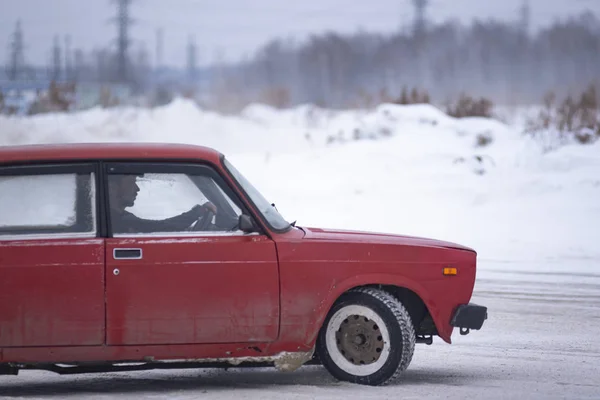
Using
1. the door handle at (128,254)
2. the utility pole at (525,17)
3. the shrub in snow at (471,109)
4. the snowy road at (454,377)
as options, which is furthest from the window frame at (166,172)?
the utility pole at (525,17)

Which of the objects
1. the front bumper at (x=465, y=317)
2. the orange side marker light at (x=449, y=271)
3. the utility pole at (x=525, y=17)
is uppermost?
the utility pole at (x=525, y=17)

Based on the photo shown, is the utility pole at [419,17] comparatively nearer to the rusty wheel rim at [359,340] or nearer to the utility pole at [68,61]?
the utility pole at [68,61]

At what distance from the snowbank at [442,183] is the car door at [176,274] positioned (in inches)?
299

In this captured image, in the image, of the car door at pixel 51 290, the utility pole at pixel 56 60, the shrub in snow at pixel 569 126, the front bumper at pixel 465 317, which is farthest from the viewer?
the utility pole at pixel 56 60

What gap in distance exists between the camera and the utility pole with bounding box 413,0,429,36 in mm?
55906

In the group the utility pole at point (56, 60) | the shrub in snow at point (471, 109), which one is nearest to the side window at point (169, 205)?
the shrub in snow at point (471, 109)

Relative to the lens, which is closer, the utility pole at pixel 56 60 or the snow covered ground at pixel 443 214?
the snow covered ground at pixel 443 214

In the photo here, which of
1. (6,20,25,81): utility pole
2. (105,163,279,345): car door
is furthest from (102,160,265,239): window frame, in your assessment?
(6,20,25,81): utility pole

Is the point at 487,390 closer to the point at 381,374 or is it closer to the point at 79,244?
the point at 381,374

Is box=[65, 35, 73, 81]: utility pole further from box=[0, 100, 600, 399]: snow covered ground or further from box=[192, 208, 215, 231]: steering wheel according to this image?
box=[192, 208, 215, 231]: steering wheel

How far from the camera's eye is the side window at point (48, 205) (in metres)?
6.62

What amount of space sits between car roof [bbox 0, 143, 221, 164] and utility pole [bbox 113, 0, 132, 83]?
4959cm

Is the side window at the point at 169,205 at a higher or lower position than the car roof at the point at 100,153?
lower

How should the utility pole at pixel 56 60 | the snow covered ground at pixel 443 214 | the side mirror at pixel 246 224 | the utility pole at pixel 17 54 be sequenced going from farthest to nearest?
the utility pole at pixel 56 60 < the utility pole at pixel 17 54 < the snow covered ground at pixel 443 214 < the side mirror at pixel 246 224
